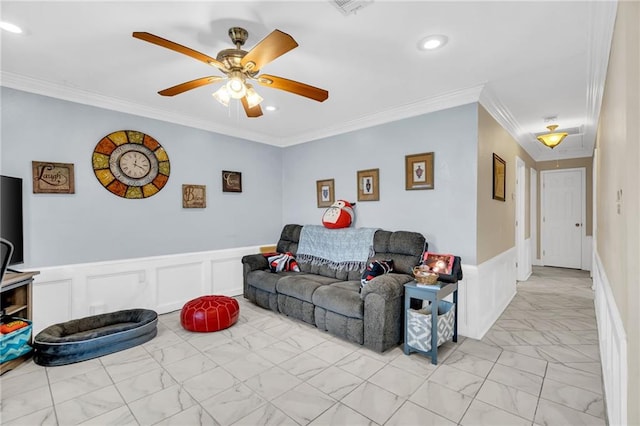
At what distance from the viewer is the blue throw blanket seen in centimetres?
355

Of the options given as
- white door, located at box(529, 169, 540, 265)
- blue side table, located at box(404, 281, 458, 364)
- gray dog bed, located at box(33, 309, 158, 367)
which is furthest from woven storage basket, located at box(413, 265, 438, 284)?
white door, located at box(529, 169, 540, 265)

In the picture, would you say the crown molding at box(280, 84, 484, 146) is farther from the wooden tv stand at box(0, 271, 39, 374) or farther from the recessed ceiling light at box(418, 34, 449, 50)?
the wooden tv stand at box(0, 271, 39, 374)

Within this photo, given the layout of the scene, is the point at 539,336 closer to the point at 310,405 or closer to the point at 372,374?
the point at 372,374

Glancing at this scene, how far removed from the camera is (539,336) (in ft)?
10.0

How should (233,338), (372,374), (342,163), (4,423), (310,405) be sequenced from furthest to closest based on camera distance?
(342,163) < (233,338) < (372,374) < (310,405) < (4,423)

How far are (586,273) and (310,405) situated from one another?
21.4ft

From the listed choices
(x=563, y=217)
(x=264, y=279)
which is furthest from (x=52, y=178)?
(x=563, y=217)

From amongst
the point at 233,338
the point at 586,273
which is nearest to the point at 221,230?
the point at 233,338

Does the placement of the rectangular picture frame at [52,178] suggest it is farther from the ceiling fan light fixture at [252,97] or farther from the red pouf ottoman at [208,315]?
the ceiling fan light fixture at [252,97]

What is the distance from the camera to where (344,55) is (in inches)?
92.4

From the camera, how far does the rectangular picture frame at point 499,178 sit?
3.51m

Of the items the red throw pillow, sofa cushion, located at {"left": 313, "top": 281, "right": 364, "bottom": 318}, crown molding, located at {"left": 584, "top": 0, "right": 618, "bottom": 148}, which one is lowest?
sofa cushion, located at {"left": 313, "top": 281, "right": 364, "bottom": 318}

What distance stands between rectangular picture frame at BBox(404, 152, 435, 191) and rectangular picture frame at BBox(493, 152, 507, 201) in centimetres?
81

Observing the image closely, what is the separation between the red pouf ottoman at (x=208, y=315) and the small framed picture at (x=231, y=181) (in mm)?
1658
